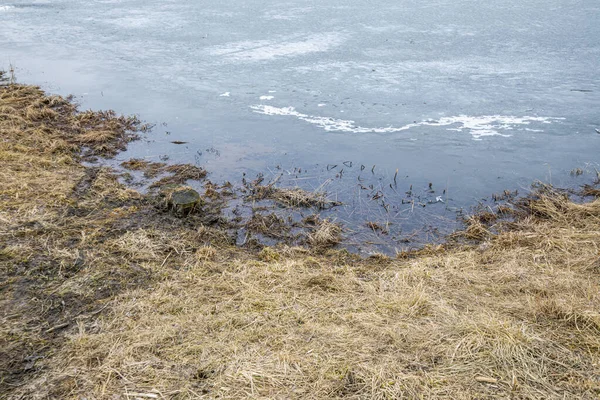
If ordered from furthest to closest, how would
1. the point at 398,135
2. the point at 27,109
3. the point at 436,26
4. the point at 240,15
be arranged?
the point at 240,15 < the point at 436,26 < the point at 27,109 < the point at 398,135

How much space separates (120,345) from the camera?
3076 millimetres

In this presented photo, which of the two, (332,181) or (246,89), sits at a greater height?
(246,89)

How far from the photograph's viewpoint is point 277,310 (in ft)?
11.5

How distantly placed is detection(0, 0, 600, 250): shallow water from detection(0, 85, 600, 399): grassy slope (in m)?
1.10

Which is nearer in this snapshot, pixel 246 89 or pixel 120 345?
pixel 120 345

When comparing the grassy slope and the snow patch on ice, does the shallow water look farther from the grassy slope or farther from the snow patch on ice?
the grassy slope

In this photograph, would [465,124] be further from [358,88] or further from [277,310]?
[277,310]

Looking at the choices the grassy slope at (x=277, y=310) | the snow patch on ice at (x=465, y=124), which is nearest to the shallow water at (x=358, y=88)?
the snow patch on ice at (x=465, y=124)

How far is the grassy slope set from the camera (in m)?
2.77

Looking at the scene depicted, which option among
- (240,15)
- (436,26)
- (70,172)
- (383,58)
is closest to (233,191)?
(70,172)

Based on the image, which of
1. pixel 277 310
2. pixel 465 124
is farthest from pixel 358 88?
pixel 277 310

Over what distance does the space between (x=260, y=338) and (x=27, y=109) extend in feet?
20.7

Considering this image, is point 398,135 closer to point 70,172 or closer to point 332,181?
point 332,181

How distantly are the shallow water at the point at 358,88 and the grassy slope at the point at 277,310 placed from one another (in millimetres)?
1101
